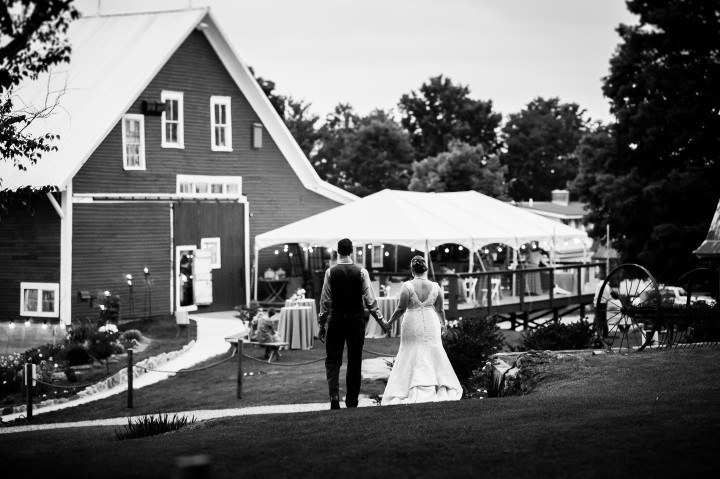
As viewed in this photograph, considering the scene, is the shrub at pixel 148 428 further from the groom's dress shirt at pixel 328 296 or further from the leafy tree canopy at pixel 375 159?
the leafy tree canopy at pixel 375 159

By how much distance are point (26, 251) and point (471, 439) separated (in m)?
22.0

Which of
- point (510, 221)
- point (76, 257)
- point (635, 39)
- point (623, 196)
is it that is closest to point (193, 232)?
point (76, 257)

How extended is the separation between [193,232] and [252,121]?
16.4ft

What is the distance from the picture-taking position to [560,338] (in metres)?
17.5

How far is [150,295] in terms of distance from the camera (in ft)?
97.3

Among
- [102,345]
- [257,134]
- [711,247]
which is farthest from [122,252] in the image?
[711,247]

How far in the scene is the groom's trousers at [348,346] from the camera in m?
12.9

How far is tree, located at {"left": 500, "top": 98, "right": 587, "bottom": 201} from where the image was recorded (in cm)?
9475

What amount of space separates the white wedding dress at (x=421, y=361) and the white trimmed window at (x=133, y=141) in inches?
710

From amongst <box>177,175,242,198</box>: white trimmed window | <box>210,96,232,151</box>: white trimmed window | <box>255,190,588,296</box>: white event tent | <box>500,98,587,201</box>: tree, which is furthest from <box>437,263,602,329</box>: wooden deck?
<box>500,98,587,201</box>: tree

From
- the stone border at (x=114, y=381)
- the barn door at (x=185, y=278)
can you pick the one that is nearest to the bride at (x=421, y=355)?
the stone border at (x=114, y=381)

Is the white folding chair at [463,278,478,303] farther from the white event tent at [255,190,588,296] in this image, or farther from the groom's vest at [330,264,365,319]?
the groom's vest at [330,264,365,319]

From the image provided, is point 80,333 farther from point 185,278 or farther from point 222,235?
point 222,235

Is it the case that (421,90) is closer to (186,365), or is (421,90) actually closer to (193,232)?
(193,232)
